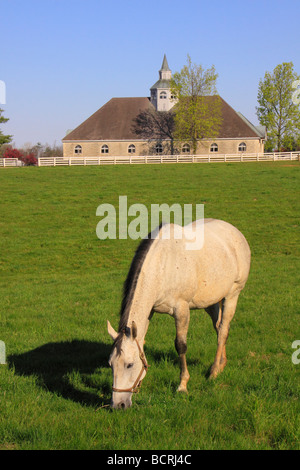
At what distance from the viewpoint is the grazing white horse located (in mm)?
4516

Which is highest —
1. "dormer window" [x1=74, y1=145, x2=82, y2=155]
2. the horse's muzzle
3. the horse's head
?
"dormer window" [x1=74, y1=145, x2=82, y2=155]

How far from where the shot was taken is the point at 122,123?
66.9m

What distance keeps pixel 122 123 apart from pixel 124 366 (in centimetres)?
6547

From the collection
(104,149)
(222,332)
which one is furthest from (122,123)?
(222,332)

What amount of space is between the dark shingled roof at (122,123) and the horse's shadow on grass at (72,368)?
59253mm

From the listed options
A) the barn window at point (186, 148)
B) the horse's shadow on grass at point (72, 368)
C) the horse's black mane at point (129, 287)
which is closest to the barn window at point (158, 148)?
the barn window at point (186, 148)

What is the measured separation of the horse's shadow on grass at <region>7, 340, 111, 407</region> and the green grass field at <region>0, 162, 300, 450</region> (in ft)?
0.06

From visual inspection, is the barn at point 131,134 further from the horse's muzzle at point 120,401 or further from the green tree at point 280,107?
the horse's muzzle at point 120,401

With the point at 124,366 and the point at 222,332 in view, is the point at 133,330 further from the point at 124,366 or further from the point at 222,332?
the point at 222,332

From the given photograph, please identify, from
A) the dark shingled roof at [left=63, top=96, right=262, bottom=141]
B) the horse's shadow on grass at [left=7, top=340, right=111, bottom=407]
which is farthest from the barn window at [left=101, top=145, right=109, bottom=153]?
the horse's shadow on grass at [left=7, top=340, right=111, bottom=407]

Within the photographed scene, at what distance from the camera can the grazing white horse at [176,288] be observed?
4.52 m

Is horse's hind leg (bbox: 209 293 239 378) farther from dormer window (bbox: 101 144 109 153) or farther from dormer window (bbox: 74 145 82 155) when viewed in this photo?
dormer window (bbox: 74 145 82 155)

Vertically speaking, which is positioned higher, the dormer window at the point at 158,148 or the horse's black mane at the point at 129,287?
the dormer window at the point at 158,148
